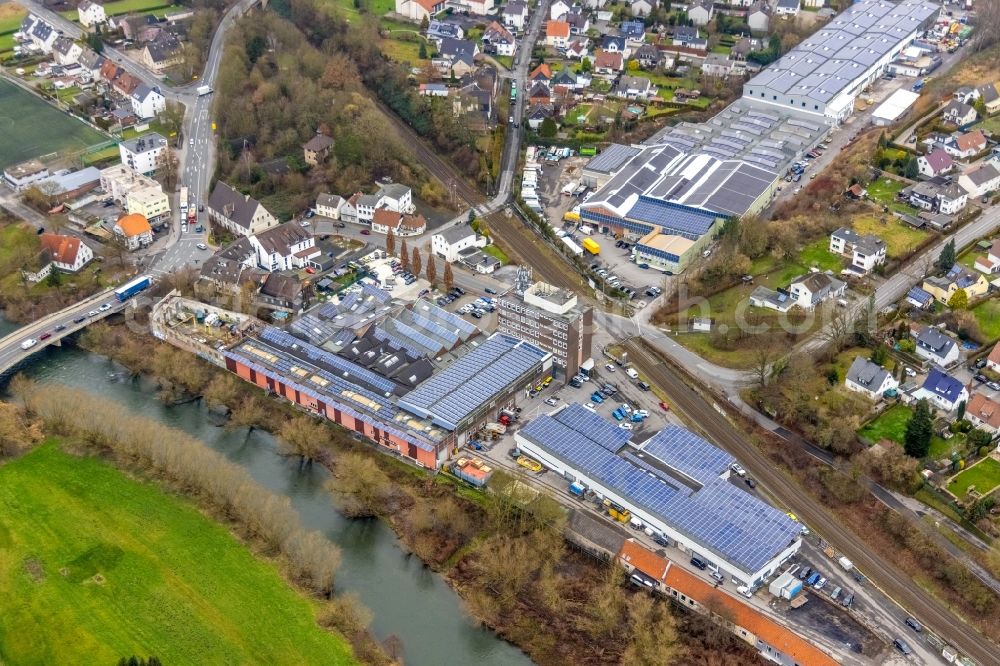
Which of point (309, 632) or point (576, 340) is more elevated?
point (576, 340)

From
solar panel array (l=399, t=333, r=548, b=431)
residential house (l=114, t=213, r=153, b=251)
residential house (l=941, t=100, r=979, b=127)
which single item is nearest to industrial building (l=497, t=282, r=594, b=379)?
solar panel array (l=399, t=333, r=548, b=431)

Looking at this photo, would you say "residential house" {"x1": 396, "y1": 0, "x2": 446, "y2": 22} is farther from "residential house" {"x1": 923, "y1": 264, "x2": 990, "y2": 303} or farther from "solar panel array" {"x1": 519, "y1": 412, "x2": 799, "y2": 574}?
"solar panel array" {"x1": 519, "y1": 412, "x2": 799, "y2": 574}

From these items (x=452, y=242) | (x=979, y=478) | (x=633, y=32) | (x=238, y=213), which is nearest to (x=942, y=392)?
(x=979, y=478)

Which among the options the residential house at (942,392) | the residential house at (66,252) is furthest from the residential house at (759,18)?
the residential house at (66,252)

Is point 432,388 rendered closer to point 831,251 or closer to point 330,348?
point 330,348

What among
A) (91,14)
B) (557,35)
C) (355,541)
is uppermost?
(91,14)

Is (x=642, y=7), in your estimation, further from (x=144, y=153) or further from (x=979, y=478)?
(x=979, y=478)

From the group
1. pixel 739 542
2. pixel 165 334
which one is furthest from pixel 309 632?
pixel 165 334
